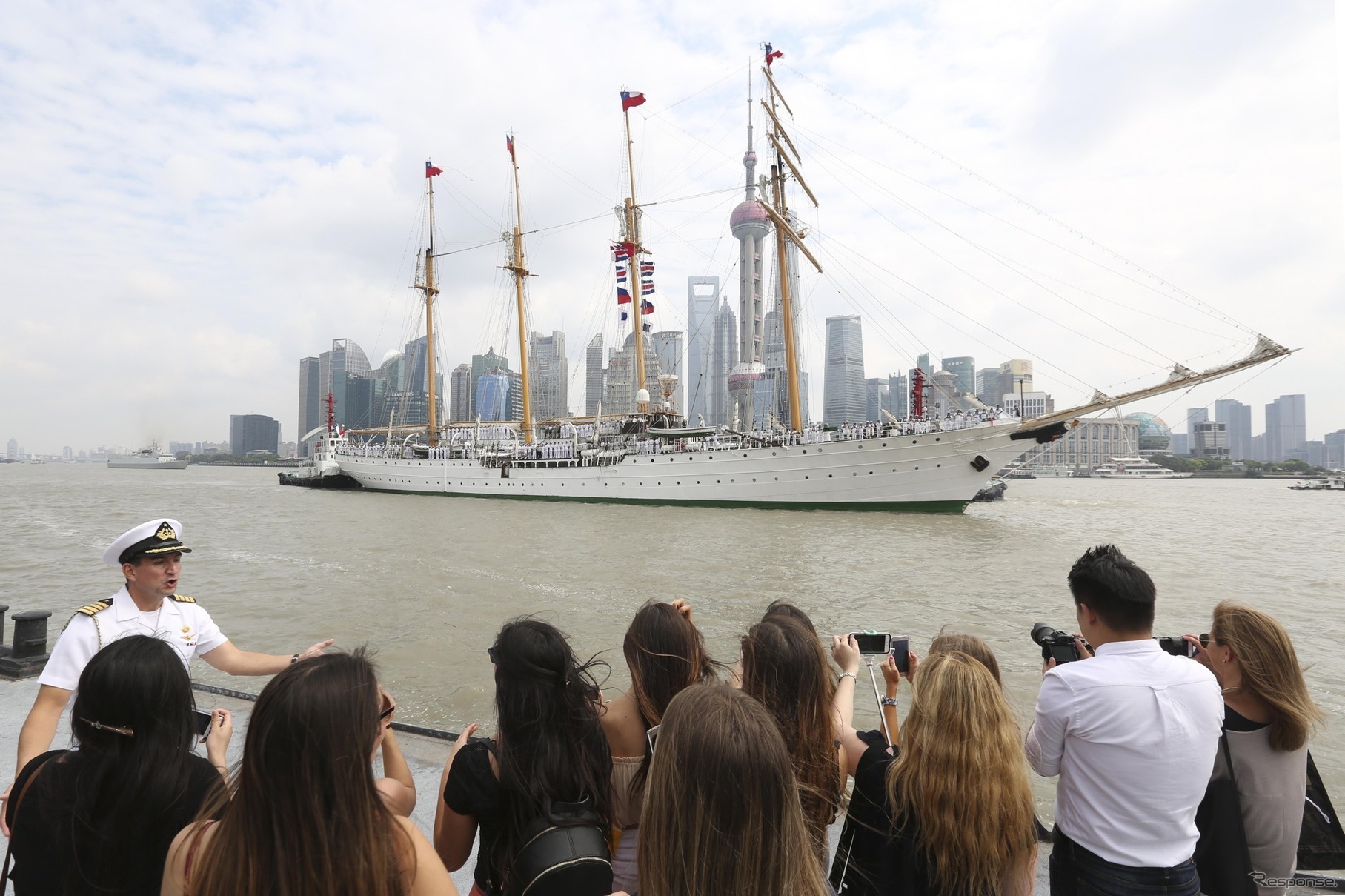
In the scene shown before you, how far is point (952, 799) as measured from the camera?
5.63 ft

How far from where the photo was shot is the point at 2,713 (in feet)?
14.0

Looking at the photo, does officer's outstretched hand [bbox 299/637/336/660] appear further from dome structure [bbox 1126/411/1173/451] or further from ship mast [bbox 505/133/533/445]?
dome structure [bbox 1126/411/1173/451]

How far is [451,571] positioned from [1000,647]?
1119cm

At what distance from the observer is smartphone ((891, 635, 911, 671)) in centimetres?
259

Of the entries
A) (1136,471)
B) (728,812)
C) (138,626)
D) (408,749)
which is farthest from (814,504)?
(1136,471)

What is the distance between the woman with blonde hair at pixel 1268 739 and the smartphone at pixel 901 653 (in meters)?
0.97

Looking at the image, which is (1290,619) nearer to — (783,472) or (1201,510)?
(783,472)

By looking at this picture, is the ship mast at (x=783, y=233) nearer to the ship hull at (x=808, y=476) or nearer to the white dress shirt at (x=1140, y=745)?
the ship hull at (x=808, y=476)

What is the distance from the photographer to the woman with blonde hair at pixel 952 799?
173 cm

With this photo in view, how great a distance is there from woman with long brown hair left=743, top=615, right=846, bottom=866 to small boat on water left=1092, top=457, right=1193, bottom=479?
120 m

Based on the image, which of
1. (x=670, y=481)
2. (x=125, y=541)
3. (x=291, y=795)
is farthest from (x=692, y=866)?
(x=670, y=481)

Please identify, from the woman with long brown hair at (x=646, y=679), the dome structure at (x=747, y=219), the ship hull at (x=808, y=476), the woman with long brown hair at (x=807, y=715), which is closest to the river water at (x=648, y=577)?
the ship hull at (x=808, y=476)

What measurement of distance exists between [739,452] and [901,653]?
3086 centimetres

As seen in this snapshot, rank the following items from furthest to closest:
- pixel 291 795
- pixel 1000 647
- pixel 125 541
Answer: pixel 1000 647
pixel 125 541
pixel 291 795
